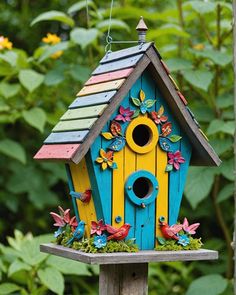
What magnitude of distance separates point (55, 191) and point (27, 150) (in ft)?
1.71

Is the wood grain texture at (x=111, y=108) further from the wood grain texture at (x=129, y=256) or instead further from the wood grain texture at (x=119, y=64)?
the wood grain texture at (x=129, y=256)

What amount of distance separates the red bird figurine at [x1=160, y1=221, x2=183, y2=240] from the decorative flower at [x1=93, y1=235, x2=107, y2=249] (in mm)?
272

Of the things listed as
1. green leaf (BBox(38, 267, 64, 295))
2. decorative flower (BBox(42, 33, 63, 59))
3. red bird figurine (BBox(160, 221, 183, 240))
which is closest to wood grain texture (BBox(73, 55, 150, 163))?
red bird figurine (BBox(160, 221, 183, 240))

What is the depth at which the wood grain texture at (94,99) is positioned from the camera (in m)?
2.68

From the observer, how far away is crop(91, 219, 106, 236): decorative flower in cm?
263

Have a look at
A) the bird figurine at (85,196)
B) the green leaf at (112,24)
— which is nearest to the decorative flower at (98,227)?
the bird figurine at (85,196)

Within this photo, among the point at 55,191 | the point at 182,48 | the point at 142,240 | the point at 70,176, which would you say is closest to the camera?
the point at 142,240

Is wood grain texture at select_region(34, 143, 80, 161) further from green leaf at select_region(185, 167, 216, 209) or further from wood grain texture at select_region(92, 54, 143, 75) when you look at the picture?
green leaf at select_region(185, 167, 216, 209)

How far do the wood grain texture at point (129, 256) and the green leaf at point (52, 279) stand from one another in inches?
36.8

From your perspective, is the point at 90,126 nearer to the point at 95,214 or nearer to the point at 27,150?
the point at 95,214

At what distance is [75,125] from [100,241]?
17.8 inches

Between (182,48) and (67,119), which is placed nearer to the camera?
(67,119)

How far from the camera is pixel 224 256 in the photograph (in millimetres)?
5312

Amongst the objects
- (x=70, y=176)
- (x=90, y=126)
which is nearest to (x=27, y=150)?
(x=70, y=176)
